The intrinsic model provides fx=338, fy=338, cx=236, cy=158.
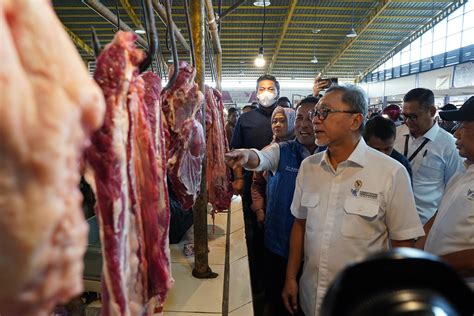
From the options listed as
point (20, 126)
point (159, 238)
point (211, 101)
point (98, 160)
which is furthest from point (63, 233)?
point (211, 101)

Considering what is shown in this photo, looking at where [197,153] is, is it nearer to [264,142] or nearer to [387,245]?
[387,245]

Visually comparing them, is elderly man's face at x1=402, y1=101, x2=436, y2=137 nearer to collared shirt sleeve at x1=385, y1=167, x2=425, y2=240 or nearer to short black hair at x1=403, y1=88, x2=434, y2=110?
short black hair at x1=403, y1=88, x2=434, y2=110

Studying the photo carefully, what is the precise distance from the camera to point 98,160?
2.46ft

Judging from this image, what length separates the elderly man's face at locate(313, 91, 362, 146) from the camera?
2.08 meters

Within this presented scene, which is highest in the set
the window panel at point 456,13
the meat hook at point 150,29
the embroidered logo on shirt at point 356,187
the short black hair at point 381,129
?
the window panel at point 456,13

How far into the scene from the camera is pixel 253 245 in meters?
4.00

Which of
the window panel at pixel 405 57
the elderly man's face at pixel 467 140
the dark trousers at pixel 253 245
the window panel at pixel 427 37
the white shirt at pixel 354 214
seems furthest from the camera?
the window panel at pixel 405 57

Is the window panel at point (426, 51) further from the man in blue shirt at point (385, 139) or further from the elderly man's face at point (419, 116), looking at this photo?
the man in blue shirt at point (385, 139)

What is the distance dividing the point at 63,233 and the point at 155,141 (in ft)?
2.04

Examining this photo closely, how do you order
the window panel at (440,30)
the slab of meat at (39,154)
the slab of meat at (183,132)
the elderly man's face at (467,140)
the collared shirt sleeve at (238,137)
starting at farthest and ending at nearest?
the window panel at (440,30) < the collared shirt sleeve at (238,137) < the elderly man's face at (467,140) < the slab of meat at (183,132) < the slab of meat at (39,154)

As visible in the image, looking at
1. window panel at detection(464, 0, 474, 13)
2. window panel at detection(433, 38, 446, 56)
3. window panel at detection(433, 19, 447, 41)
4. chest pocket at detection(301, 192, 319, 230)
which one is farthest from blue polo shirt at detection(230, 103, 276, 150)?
window panel at detection(433, 38, 446, 56)

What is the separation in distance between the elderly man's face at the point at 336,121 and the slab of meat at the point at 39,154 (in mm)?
1784

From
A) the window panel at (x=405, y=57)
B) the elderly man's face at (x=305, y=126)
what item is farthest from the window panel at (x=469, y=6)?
A: the elderly man's face at (x=305, y=126)

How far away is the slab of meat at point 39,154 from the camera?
1.33 feet
